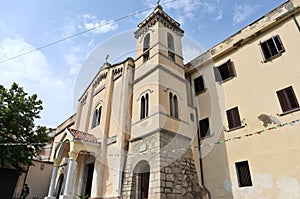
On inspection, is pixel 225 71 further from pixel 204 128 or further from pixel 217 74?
pixel 204 128

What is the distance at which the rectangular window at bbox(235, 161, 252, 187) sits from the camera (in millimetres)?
8755

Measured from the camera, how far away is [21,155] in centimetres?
1328

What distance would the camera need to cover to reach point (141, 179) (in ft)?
32.6

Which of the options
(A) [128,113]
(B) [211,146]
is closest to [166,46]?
(A) [128,113]

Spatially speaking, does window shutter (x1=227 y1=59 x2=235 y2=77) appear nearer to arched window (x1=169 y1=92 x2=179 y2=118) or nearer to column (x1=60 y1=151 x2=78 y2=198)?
arched window (x1=169 y1=92 x2=179 y2=118)

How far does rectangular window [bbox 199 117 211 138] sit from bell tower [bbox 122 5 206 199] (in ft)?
1.20

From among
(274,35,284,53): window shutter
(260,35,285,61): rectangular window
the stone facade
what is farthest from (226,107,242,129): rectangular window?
(274,35,284,53): window shutter

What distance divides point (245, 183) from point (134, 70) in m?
9.34

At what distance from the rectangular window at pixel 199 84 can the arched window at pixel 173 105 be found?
1.98 metres

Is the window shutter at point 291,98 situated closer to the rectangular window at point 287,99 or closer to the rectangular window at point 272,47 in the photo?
the rectangular window at point 287,99

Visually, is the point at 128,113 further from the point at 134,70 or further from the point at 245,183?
the point at 245,183

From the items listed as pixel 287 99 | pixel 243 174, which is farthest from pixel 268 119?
pixel 243 174

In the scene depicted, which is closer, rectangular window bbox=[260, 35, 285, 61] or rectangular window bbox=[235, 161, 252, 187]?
rectangular window bbox=[235, 161, 252, 187]

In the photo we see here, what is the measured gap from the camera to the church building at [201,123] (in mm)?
8422
